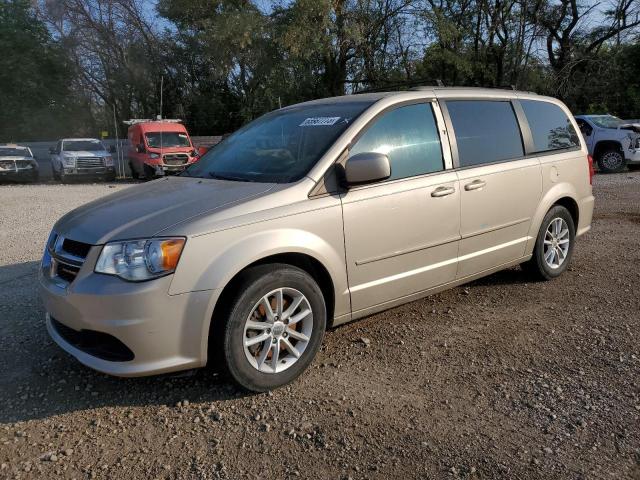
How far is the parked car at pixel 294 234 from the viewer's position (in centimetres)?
297

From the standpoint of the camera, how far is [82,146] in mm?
20719

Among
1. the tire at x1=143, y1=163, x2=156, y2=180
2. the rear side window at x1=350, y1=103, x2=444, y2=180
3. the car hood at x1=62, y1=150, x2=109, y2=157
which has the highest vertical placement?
the car hood at x1=62, y1=150, x2=109, y2=157

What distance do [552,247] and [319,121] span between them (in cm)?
Result: 276

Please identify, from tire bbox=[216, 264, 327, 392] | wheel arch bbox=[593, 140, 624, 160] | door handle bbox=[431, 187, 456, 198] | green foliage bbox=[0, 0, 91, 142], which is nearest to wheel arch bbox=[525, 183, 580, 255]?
door handle bbox=[431, 187, 456, 198]

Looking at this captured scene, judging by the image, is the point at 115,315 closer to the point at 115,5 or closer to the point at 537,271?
the point at 537,271

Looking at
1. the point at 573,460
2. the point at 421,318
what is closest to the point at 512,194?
the point at 421,318

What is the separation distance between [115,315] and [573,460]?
2390 millimetres


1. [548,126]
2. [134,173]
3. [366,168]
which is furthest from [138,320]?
[134,173]

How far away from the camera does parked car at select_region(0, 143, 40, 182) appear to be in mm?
19844

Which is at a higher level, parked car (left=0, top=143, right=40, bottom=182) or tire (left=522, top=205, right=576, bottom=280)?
parked car (left=0, top=143, right=40, bottom=182)

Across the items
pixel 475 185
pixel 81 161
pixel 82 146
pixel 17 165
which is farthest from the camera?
pixel 82 146

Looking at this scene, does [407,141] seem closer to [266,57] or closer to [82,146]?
[82,146]

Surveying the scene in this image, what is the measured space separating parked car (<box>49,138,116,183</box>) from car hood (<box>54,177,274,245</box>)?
17.5 m

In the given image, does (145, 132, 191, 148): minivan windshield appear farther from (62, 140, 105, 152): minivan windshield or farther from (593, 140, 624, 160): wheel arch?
(593, 140, 624, 160): wheel arch
